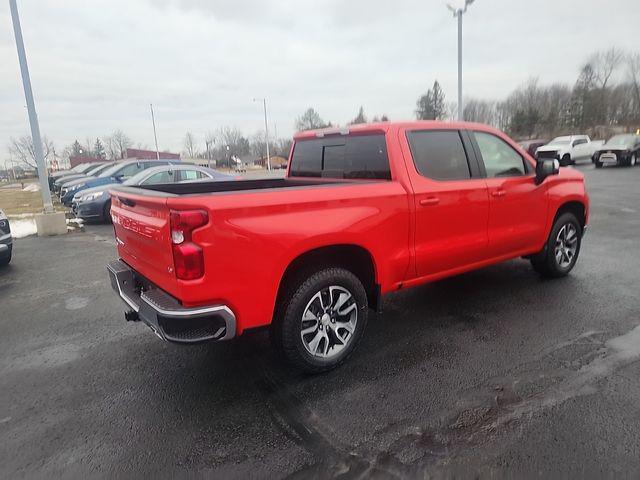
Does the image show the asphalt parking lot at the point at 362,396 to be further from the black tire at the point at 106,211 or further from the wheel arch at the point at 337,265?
the black tire at the point at 106,211

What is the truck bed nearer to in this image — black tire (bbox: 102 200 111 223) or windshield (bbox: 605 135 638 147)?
black tire (bbox: 102 200 111 223)

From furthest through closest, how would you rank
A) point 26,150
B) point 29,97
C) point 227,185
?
point 26,150
point 29,97
point 227,185

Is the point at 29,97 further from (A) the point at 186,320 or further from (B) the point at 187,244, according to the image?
(A) the point at 186,320

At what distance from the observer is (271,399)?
10.00 feet

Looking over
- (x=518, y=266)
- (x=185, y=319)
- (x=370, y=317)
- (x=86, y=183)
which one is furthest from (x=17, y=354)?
(x=86, y=183)

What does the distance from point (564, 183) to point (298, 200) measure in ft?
12.4

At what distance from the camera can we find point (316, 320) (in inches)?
129

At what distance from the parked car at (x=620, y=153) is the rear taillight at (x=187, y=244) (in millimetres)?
26614

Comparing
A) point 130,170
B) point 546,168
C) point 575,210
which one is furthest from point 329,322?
point 130,170

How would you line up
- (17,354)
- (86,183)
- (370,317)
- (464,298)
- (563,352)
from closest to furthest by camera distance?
1. (563,352)
2. (17,354)
3. (370,317)
4. (464,298)
5. (86,183)

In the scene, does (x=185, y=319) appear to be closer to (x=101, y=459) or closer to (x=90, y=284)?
(x=101, y=459)

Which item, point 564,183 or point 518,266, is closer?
point 564,183

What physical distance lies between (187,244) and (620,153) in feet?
88.5

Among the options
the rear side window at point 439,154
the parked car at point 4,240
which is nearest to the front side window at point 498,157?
the rear side window at point 439,154
